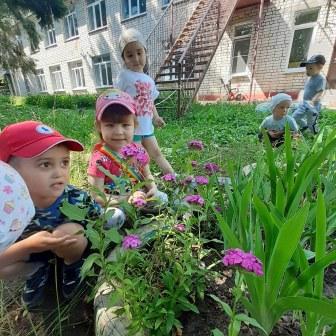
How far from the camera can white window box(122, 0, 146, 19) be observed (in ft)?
37.2

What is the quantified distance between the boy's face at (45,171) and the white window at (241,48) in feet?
29.4

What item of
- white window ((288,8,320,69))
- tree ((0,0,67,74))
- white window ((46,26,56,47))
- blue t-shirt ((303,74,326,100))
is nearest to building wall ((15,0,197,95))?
white window ((46,26,56,47))

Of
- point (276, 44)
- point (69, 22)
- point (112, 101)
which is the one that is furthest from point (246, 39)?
point (69, 22)

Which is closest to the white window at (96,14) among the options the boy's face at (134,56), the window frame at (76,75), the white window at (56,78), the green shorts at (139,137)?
the window frame at (76,75)

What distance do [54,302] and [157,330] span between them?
65 cm

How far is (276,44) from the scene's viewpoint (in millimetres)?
7988

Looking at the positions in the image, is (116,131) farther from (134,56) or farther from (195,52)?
(195,52)

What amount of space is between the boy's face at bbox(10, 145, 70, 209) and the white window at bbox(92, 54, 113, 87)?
1403 centimetres

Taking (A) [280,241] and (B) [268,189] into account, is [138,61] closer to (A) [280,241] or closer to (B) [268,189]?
(B) [268,189]

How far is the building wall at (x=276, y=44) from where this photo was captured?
695 cm

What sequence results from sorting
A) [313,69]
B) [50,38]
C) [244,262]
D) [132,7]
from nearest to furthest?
1. [244,262]
2. [313,69]
3. [132,7]
4. [50,38]

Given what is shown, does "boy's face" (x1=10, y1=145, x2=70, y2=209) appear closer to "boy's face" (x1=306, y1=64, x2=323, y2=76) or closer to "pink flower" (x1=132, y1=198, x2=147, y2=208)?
"pink flower" (x1=132, y1=198, x2=147, y2=208)

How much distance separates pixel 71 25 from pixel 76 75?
8.98 feet

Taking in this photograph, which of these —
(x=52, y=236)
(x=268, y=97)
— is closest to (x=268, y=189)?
(x=52, y=236)
